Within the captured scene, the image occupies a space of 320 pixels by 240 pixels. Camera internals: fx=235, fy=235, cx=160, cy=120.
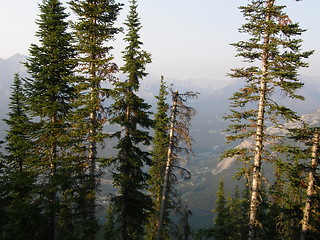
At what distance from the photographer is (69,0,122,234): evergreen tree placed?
14.5m

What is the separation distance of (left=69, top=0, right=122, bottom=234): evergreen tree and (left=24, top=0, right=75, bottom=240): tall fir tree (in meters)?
0.80

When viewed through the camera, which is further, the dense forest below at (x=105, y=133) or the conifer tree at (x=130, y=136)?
the conifer tree at (x=130, y=136)

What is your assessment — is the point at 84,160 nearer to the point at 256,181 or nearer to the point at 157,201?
the point at 256,181

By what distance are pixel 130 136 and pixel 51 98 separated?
549cm

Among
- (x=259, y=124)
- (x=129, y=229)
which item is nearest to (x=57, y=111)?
(x=129, y=229)

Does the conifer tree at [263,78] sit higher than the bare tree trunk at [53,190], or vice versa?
the conifer tree at [263,78]

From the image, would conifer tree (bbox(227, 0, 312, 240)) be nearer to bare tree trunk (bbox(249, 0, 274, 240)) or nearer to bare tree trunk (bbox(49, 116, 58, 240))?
bare tree trunk (bbox(249, 0, 274, 240))

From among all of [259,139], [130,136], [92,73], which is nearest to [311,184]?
[259,139]

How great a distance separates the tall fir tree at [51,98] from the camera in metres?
13.9

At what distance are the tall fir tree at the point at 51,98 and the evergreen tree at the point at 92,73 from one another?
803 millimetres

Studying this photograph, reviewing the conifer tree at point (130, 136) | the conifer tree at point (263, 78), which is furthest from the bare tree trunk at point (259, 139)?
the conifer tree at point (130, 136)

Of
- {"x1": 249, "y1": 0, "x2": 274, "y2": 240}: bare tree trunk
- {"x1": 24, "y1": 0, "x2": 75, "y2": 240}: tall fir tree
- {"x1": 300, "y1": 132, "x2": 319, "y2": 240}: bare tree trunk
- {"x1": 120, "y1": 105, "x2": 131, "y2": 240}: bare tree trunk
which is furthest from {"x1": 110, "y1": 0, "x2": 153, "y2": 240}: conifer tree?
{"x1": 300, "y1": 132, "x2": 319, "y2": 240}: bare tree trunk

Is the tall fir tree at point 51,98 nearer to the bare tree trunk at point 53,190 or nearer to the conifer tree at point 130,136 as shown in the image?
the bare tree trunk at point 53,190

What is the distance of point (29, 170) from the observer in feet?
48.0
